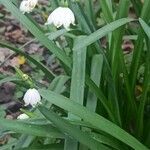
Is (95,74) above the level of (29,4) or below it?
→ below

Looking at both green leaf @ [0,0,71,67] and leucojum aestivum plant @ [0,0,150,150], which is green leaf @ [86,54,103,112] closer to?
leucojum aestivum plant @ [0,0,150,150]

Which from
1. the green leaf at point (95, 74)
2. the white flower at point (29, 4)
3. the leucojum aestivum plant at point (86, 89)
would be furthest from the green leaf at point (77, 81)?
the white flower at point (29, 4)

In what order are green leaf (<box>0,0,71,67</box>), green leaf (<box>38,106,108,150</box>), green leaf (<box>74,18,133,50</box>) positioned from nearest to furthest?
green leaf (<box>38,106,108,150</box>), green leaf (<box>74,18,133,50</box>), green leaf (<box>0,0,71,67</box>)

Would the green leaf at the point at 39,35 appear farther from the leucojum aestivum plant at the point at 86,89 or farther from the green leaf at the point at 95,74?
the green leaf at the point at 95,74

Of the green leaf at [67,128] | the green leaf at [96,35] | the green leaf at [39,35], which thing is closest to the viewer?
the green leaf at [67,128]

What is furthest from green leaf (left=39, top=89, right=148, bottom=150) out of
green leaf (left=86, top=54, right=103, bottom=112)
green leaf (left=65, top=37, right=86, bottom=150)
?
green leaf (left=86, top=54, right=103, bottom=112)

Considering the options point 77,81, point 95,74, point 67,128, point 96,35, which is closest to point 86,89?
point 95,74

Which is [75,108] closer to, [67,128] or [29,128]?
[67,128]

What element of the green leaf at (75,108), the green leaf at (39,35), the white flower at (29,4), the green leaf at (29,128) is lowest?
the green leaf at (29,128)
